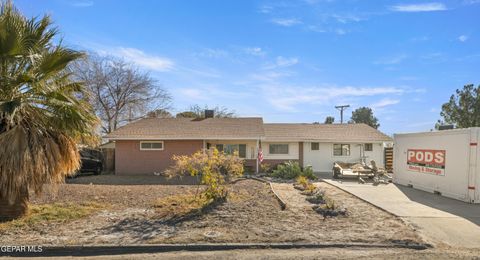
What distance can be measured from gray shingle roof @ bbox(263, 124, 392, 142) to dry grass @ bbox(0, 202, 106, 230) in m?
17.6

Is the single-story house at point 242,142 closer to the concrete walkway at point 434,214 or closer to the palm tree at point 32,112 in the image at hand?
the concrete walkway at point 434,214

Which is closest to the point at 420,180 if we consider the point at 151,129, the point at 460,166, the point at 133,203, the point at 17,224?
the point at 460,166

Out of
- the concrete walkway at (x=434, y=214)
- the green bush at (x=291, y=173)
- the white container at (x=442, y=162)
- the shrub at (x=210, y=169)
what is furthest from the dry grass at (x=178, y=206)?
the green bush at (x=291, y=173)

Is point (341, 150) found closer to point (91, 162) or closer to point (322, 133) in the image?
point (322, 133)

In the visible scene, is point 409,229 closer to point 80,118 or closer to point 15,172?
point 80,118

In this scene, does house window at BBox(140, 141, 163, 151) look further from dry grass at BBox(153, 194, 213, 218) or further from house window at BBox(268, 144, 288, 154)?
dry grass at BBox(153, 194, 213, 218)

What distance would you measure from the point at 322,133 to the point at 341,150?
1.94 m

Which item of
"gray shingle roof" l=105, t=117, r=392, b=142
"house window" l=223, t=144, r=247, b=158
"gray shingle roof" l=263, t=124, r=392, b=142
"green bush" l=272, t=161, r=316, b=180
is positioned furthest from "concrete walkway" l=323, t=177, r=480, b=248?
"house window" l=223, t=144, r=247, b=158

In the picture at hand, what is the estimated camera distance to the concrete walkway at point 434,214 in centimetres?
754

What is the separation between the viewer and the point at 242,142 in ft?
86.5

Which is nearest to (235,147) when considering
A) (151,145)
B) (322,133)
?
(151,145)

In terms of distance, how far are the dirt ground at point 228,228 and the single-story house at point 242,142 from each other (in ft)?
43.3

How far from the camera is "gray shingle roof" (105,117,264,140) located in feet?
79.1

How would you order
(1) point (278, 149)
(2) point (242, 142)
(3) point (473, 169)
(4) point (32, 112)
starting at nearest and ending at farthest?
1. (4) point (32, 112)
2. (3) point (473, 169)
3. (2) point (242, 142)
4. (1) point (278, 149)
